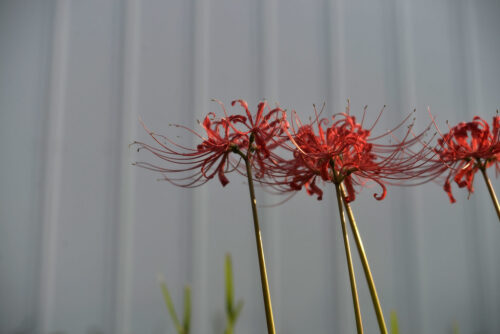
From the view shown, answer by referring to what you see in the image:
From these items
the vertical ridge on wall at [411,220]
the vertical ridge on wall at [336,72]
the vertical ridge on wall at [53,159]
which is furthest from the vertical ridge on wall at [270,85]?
the vertical ridge on wall at [53,159]

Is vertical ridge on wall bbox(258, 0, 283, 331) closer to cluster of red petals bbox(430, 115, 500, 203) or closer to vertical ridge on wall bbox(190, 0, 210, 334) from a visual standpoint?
vertical ridge on wall bbox(190, 0, 210, 334)

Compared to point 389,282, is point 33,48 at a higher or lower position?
higher

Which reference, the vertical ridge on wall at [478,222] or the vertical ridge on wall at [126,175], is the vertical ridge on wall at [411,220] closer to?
the vertical ridge on wall at [478,222]

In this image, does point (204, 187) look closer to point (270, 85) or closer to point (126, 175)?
point (126, 175)

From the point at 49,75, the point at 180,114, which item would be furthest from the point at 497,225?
the point at 49,75

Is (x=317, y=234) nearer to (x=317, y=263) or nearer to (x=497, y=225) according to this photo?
(x=317, y=263)

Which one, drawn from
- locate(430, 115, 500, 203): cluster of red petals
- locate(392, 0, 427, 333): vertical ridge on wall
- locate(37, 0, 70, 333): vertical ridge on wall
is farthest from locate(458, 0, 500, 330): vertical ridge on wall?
locate(37, 0, 70, 333): vertical ridge on wall
